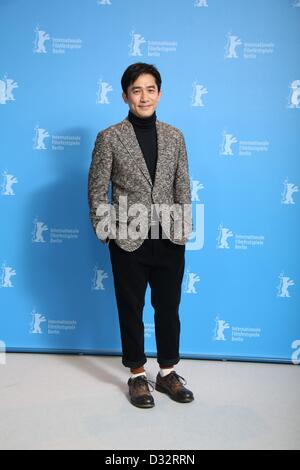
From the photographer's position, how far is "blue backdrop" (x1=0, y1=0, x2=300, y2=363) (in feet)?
7.49

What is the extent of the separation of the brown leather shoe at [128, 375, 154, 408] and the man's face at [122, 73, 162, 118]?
115cm

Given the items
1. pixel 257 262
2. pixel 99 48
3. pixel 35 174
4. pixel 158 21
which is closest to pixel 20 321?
pixel 35 174

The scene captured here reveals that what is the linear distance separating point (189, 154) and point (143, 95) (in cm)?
61

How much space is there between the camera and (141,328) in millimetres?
2008

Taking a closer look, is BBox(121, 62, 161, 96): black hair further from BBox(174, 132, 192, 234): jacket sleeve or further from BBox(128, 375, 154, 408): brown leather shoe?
BBox(128, 375, 154, 408): brown leather shoe

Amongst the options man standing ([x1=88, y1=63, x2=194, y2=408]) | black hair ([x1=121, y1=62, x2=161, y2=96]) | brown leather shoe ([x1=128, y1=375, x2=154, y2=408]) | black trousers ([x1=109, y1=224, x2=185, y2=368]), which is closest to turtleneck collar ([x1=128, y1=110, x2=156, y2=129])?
man standing ([x1=88, y1=63, x2=194, y2=408])

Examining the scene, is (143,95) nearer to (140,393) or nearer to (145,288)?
(145,288)

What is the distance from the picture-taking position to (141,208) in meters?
1.88

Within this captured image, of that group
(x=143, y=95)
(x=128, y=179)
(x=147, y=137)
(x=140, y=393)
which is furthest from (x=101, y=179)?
(x=140, y=393)

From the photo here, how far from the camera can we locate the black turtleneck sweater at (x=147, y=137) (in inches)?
73.7


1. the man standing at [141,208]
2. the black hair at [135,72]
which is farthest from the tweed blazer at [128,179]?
the black hair at [135,72]

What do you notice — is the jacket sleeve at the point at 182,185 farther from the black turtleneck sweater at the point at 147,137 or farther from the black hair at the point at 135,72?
the black hair at the point at 135,72

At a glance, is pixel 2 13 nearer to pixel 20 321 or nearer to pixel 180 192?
pixel 180 192

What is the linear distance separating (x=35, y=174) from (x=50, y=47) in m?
0.66
